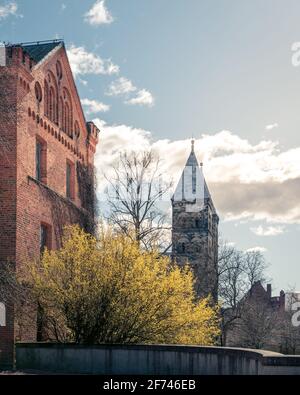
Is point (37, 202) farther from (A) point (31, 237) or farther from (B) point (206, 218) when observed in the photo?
(B) point (206, 218)

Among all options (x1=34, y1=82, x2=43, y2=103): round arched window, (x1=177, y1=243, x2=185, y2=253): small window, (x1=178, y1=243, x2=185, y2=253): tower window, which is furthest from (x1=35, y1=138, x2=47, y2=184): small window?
(x1=178, y1=243, x2=185, y2=253): tower window

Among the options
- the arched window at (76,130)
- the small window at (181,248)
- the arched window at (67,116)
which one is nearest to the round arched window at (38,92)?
the arched window at (67,116)

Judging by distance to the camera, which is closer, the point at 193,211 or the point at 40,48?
the point at 40,48

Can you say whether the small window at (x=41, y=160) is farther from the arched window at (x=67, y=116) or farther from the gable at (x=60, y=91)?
the arched window at (x=67, y=116)

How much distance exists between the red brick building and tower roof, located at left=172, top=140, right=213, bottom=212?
1748 inches

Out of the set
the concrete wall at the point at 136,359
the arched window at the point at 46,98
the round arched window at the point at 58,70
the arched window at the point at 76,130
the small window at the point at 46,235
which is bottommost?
the concrete wall at the point at 136,359

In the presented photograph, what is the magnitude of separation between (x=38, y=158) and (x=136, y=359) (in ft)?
35.8

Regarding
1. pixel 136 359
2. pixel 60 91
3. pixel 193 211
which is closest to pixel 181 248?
pixel 193 211

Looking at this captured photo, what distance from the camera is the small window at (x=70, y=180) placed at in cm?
2922

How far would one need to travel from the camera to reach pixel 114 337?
19.2 meters

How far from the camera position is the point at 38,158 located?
25.5m

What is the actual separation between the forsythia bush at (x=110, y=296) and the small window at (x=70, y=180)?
8401mm

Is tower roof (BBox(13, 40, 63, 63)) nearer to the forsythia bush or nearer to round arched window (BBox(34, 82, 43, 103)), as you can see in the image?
round arched window (BBox(34, 82, 43, 103))

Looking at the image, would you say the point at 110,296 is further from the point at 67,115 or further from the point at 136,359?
the point at 67,115
